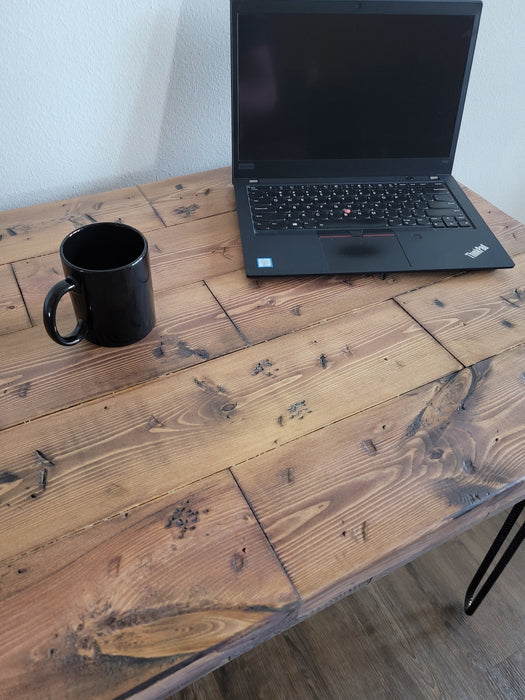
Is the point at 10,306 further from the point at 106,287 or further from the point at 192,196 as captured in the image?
the point at 192,196

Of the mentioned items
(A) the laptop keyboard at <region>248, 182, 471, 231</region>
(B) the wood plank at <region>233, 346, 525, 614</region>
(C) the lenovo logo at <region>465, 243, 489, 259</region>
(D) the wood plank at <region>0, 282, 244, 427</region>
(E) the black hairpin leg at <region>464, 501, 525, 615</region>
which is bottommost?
(E) the black hairpin leg at <region>464, 501, 525, 615</region>

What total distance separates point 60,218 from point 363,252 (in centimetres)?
46

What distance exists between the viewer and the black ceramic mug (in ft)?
1.80

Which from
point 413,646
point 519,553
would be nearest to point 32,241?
point 413,646

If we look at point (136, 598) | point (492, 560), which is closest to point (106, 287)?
point (136, 598)

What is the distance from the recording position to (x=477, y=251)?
0.76 meters

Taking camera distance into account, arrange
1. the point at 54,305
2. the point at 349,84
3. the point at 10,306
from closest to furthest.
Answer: the point at 54,305
the point at 10,306
the point at 349,84

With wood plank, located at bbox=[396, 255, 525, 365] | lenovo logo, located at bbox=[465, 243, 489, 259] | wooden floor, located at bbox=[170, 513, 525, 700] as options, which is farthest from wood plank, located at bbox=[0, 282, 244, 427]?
wooden floor, located at bbox=[170, 513, 525, 700]

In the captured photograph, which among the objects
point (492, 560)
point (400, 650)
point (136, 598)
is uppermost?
point (136, 598)

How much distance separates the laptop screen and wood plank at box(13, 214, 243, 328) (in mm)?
Result: 131

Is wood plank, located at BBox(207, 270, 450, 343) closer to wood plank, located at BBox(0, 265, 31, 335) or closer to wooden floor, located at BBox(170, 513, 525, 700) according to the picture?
wood plank, located at BBox(0, 265, 31, 335)

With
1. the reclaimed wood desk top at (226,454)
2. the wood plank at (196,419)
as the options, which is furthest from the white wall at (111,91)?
the wood plank at (196,419)

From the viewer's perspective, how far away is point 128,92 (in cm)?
83

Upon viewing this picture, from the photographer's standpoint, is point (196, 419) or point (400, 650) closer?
point (196, 419)
